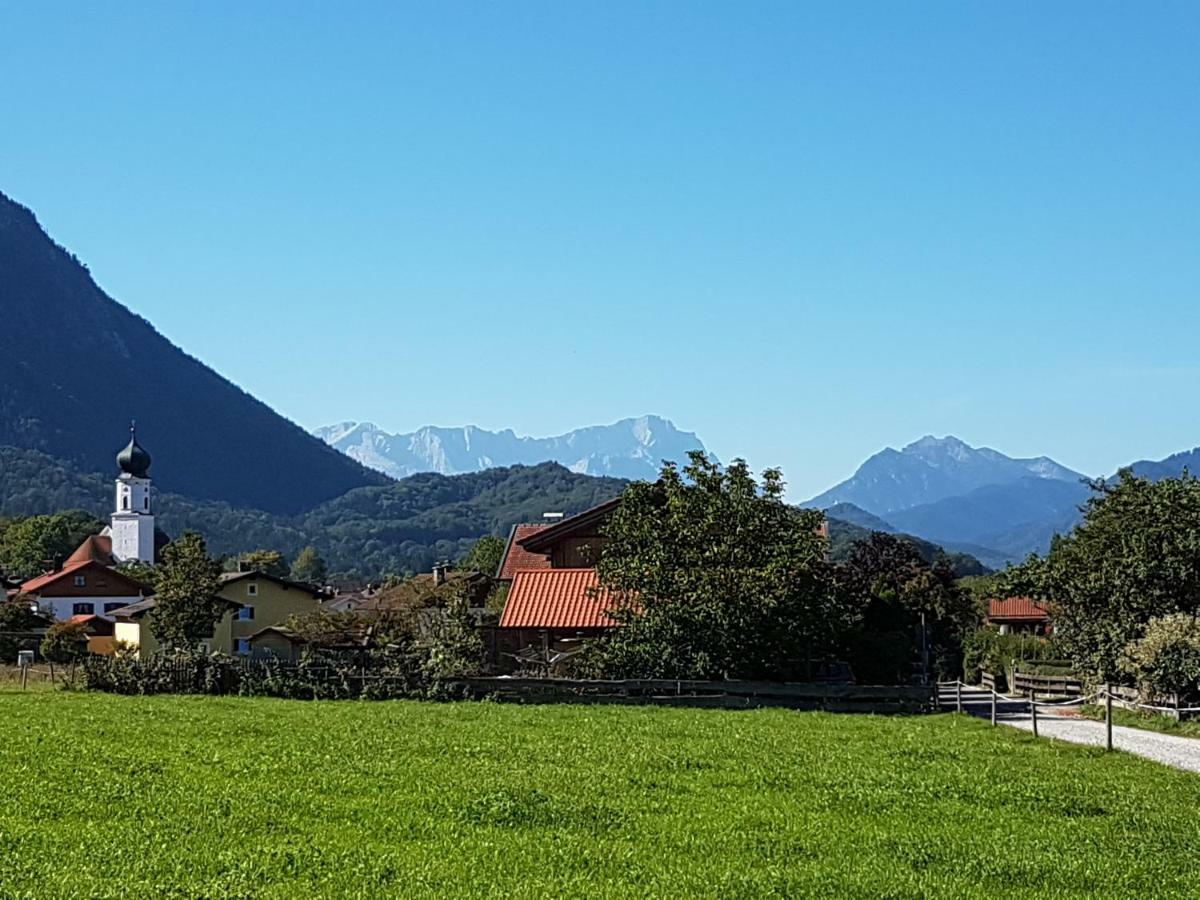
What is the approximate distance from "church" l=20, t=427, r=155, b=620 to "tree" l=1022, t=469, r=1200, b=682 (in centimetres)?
5514

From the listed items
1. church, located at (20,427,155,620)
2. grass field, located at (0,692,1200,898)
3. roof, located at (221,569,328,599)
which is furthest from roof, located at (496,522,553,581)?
church, located at (20,427,155,620)

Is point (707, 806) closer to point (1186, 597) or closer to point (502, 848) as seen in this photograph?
point (502, 848)

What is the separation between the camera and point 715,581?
38.7m

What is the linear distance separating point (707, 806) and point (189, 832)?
20.1ft

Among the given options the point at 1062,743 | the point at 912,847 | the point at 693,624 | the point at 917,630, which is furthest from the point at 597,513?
the point at 912,847

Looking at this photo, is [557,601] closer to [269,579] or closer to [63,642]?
[63,642]

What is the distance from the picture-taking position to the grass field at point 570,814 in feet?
43.8

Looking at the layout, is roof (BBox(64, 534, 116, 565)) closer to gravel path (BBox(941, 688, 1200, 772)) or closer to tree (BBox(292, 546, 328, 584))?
tree (BBox(292, 546, 328, 584))

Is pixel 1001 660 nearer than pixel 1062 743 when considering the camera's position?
No

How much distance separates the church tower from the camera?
499 ft

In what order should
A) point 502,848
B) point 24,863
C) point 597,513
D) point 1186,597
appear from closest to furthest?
point 24,863, point 502,848, point 1186,597, point 597,513

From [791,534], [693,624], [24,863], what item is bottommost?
[24,863]

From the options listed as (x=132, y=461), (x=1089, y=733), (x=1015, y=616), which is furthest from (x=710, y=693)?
(x=132, y=461)

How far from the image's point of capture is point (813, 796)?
1838cm
